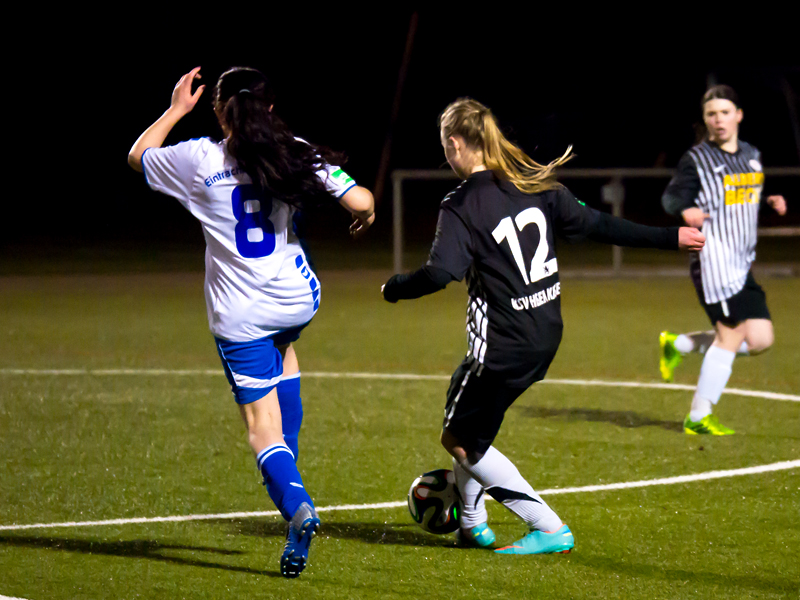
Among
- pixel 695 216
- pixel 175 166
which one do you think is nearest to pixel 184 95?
pixel 175 166

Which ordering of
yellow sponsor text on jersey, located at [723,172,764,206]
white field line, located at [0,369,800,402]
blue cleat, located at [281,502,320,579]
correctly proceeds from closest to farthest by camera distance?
1. blue cleat, located at [281,502,320,579]
2. yellow sponsor text on jersey, located at [723,172,764,206]
3. white field line, located at [0,369,800,402]

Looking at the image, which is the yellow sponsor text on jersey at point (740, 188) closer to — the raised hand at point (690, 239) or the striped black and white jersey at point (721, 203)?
the striped black and white jersey at point (721, 203)

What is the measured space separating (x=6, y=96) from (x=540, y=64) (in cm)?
1706

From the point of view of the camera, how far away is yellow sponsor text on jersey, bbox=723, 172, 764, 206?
23.9 ft

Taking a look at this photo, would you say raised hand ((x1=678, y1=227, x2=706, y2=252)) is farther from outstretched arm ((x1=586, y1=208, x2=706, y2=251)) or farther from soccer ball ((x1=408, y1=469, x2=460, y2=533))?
soccer ball ((x1=408, y1=469, x2=460, y2=533))

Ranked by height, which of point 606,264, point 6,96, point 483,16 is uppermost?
point 483,16

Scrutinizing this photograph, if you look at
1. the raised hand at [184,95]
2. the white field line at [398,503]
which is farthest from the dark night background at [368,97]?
the raised hand at [184,95]

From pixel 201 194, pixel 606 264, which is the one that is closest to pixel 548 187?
pixel 201 194

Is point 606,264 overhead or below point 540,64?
below

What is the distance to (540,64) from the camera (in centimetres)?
4091

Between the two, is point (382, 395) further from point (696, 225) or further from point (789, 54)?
point (789, 54)

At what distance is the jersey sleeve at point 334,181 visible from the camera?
4684 millimetres

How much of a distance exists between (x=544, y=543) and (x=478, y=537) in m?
0.31

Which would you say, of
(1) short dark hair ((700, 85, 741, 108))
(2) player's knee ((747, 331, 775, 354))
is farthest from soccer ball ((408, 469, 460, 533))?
(1) short dark hair ((700, 85, 741, 108))
